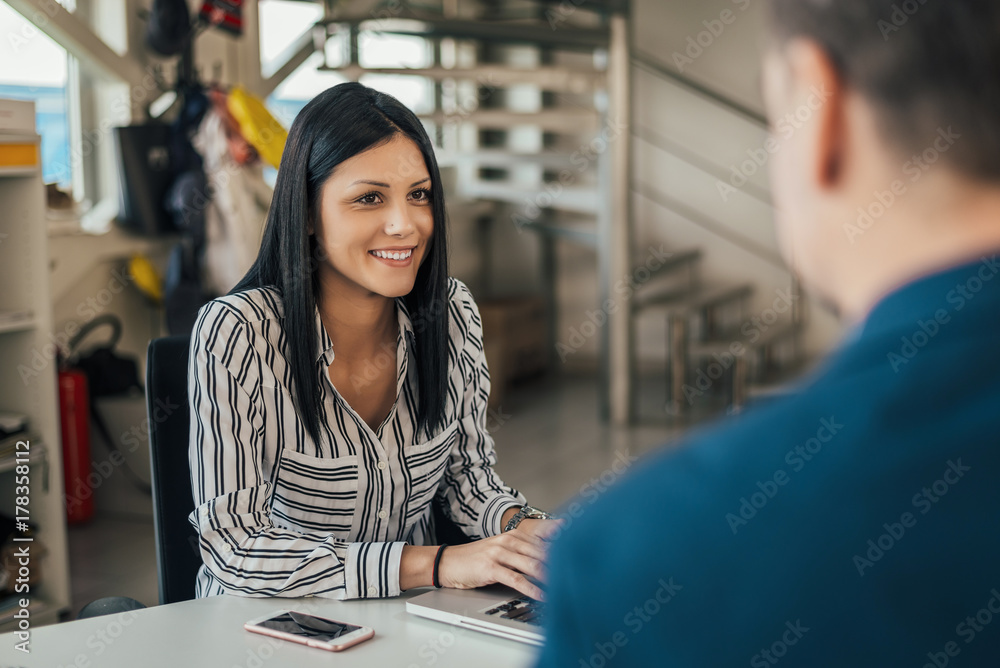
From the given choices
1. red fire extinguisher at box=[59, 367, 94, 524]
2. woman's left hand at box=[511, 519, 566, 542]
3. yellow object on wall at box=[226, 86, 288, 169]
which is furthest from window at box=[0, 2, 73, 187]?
woman's left hand at box=[511, 519, 566, 542]

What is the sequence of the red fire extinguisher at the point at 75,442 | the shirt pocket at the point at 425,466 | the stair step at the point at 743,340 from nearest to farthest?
the shirt pocket at the point at 425,466, the red fire extinguisher at the point at 75,442, the stair step at the point at 743,340

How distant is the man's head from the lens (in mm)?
395

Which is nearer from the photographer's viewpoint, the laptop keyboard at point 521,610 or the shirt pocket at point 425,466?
the laptop keyboard at point 521,610

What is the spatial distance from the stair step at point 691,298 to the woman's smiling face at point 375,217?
148 inches

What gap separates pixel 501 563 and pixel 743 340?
4.70 meters

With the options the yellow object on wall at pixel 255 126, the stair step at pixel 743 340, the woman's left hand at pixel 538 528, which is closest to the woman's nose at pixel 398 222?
the woman's left hand at pixel 538 528

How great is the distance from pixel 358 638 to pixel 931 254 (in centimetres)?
90

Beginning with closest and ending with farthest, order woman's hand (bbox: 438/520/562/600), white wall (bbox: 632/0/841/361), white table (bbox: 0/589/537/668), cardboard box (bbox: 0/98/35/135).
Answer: white table (bbox: 0/589/537/668) < woman's hand (bbox: 438/520/562/600) < cardboard box (bbox: 0/98/35/135) < white wall (bbox: 632/0/841/361)

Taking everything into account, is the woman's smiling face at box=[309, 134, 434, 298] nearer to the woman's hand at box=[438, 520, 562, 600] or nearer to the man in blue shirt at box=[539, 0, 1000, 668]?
the woman's hand at box=[438, 520, 562, 600]

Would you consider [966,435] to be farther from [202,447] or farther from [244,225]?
[244,225]

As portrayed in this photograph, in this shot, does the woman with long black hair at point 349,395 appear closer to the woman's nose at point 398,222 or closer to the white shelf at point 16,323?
the woman's nose at point 398,222

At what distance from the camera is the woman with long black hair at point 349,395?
1.37 meters

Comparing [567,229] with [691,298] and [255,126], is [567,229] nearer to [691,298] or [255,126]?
[691,298]

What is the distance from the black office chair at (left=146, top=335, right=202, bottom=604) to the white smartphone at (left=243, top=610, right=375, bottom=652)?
0.40 m
